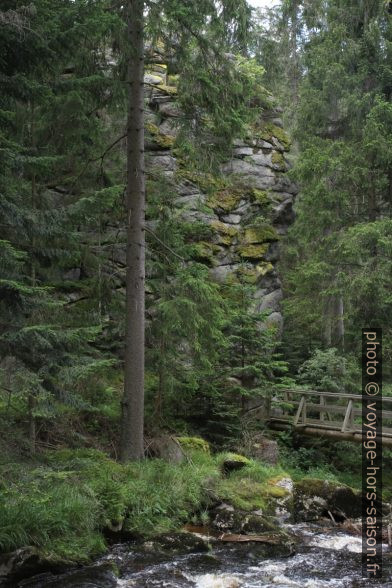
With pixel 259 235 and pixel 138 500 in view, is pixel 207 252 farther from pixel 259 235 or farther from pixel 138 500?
pixel 138 500

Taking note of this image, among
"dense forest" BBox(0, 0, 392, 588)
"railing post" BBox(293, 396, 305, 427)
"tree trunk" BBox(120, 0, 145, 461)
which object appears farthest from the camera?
"railing post" BBox(293, 396, 305, 427)

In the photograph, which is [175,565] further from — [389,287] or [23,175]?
[389,287]

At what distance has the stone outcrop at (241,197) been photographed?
54.9ft

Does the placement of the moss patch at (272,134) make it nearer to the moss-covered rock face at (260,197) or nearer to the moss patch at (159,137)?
the moss-covered rock face at (260,197)

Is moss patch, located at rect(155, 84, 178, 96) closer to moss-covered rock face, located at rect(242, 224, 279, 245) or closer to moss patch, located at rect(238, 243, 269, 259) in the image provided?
moss-covered rock face, located at rect(242, 224, 279, 245)

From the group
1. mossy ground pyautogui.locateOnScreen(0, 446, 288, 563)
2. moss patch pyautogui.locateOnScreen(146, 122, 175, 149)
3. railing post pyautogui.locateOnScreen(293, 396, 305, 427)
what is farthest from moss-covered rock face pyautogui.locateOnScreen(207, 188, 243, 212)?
mossy ground pyautogui.locateOnScreen(0, 446, 288, 563)

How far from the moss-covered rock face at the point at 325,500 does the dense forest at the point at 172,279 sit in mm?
41

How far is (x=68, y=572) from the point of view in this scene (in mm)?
6273

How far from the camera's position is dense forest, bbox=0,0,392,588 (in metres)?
7.23


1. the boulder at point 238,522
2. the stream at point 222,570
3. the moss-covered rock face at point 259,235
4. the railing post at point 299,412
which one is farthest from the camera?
the moss-covered rock face at point 259,235

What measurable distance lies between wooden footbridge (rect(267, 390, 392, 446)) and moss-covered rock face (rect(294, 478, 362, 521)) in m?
2.36

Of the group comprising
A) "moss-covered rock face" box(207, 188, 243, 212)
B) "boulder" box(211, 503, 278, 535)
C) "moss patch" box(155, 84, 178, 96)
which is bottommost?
"boulder" box(211, 503, 278, 535)

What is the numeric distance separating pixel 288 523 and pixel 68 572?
14.8 feet

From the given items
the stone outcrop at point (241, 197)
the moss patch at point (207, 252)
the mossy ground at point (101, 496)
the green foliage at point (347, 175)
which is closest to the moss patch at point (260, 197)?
the stone outcrop at point (241, 197)
